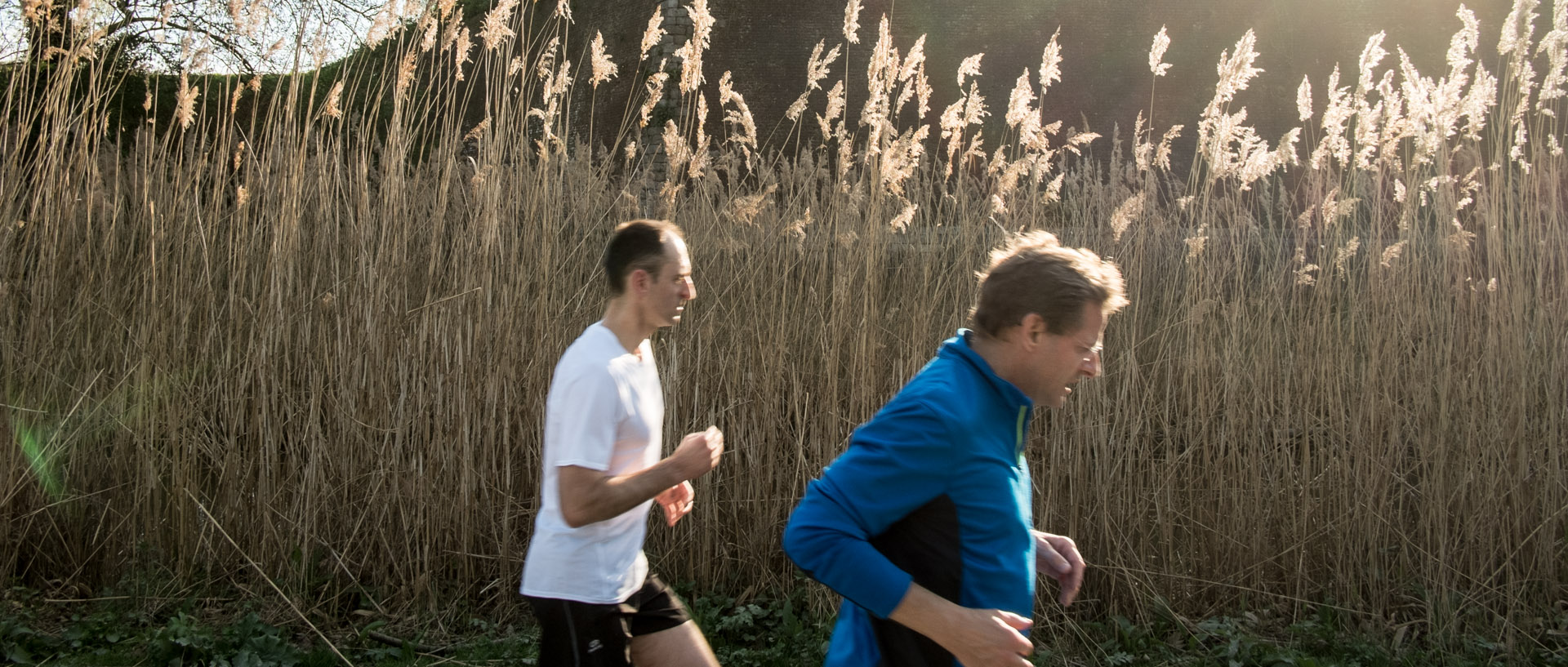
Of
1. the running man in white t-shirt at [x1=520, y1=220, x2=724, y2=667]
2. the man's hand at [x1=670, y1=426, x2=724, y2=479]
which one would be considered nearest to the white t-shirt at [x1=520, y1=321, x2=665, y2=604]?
the running man in white t-shirt at [x1=520, y1=220, x2=724, y2=667]

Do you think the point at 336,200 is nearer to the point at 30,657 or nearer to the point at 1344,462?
the point at 30,657

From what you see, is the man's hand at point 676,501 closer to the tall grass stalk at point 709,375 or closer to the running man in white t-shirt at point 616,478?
the running man in white t-shirt at point 616,478

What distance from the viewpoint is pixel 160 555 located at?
383cm

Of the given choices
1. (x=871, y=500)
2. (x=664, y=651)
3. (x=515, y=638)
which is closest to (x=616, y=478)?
(x=664, y=651)

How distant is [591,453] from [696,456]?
7.7 inches

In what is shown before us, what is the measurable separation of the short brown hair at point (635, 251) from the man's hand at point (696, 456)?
0.38m

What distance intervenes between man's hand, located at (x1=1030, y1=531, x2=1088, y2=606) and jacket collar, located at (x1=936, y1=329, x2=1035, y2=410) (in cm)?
32

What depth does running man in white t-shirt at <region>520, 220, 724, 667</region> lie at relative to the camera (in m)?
2.02

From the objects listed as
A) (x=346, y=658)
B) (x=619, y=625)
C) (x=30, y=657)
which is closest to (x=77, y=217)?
(x=30, y=657)

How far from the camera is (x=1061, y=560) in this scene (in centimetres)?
186

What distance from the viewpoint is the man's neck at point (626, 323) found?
222cm

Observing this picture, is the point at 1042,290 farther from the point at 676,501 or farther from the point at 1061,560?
the point at 676,501

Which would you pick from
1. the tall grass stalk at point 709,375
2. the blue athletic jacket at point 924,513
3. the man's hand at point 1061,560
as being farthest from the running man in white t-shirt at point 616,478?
the tall grass stalk at point 709,375

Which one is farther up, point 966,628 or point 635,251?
point 635,251
